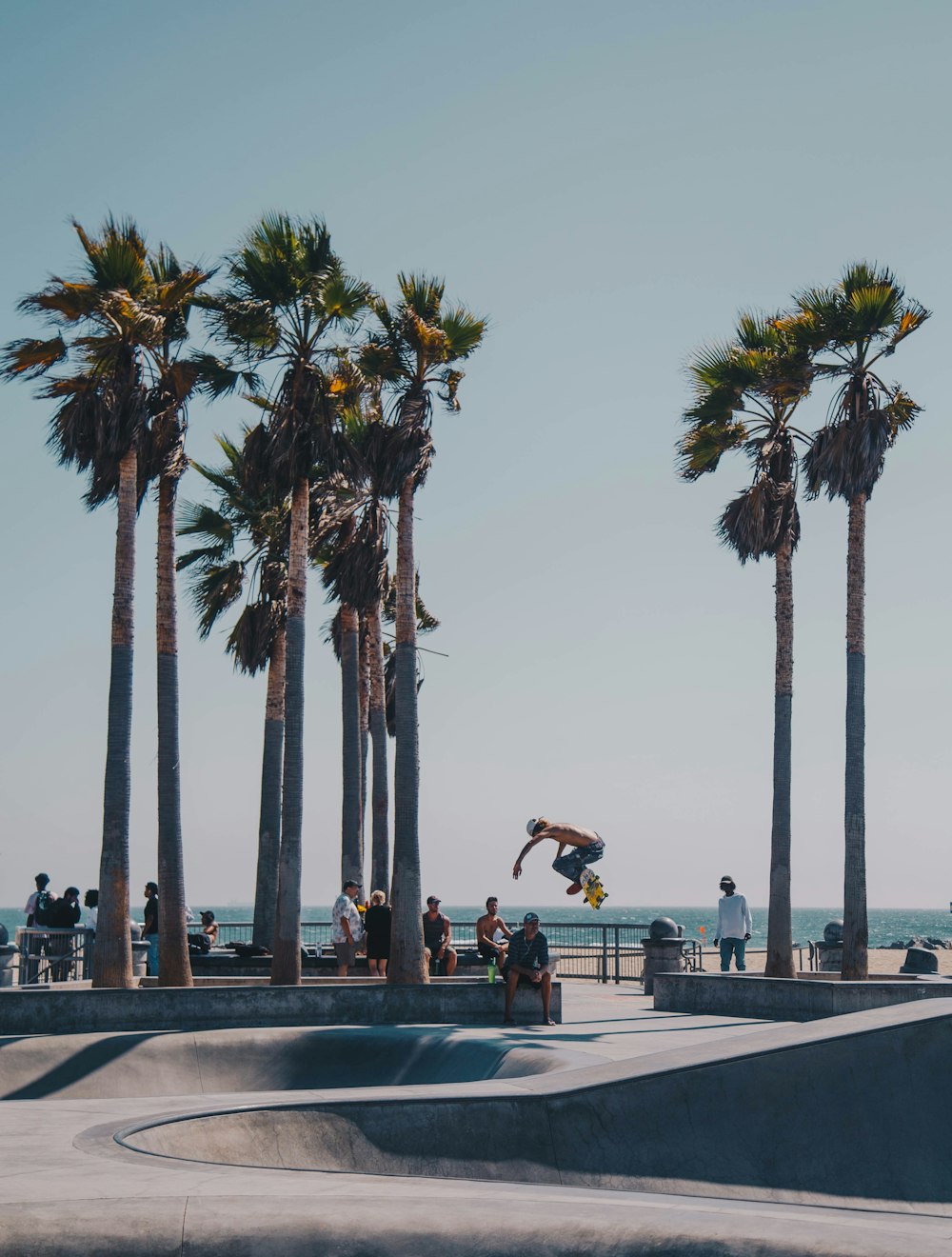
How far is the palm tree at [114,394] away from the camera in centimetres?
1897

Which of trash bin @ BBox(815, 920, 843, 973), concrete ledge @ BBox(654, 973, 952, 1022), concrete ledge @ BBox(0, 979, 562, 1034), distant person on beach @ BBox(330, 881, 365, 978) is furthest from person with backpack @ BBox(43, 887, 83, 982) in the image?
trash bin @ BBox(815, 920, 843, 973)

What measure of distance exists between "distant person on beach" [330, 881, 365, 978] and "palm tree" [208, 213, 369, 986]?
4.33ft

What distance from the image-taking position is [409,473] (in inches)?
806

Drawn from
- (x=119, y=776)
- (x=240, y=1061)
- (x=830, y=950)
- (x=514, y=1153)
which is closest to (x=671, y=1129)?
(x=514, y=1153)

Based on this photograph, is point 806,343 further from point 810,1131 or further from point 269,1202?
point 269,1202

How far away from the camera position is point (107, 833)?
1866 centimetres

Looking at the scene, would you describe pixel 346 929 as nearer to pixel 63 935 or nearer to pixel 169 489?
pixel 63 935

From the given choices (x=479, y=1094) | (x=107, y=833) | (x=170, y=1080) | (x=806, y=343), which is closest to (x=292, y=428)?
(x=107, y=833)

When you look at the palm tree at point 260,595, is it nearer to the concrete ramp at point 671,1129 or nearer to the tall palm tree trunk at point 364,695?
the tall palm tree trunk at point 364,695

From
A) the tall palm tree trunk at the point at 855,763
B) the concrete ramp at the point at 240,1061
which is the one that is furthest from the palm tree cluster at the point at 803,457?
the concrete ramp at the point at 240,1061

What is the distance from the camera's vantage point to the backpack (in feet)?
68.8

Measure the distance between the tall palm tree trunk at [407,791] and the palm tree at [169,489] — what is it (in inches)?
127

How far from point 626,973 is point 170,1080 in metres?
17.3

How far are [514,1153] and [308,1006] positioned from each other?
8983 mm
